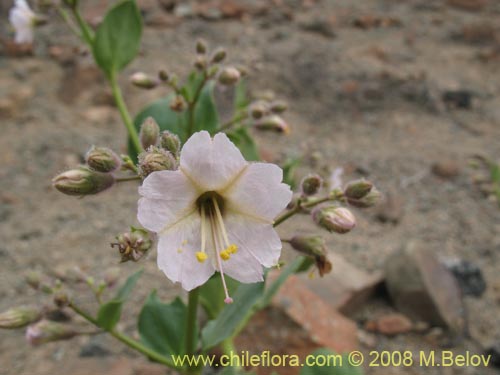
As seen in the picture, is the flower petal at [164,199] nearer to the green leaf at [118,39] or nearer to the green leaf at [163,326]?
the green leaf at [163,326]

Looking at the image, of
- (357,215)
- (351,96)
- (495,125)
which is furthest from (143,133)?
(495,125)

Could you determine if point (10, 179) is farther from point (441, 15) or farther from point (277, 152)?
point (441, 15)

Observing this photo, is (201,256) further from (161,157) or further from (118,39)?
(118,39)

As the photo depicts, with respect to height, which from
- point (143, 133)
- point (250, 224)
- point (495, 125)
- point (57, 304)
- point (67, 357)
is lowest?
point (495, 125)

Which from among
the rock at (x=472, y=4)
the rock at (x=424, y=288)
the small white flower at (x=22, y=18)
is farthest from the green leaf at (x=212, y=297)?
the rock at (x=472, y=4)

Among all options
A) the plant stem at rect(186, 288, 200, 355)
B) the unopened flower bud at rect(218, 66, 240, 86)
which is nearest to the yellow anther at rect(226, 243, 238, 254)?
the plant stem at rect(186, 288, 200, 355)

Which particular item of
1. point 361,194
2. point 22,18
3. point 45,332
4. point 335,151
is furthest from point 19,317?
point 335,151

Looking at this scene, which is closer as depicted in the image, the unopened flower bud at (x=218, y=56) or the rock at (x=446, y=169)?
the unopened flower bud at (x=218, y=56)
